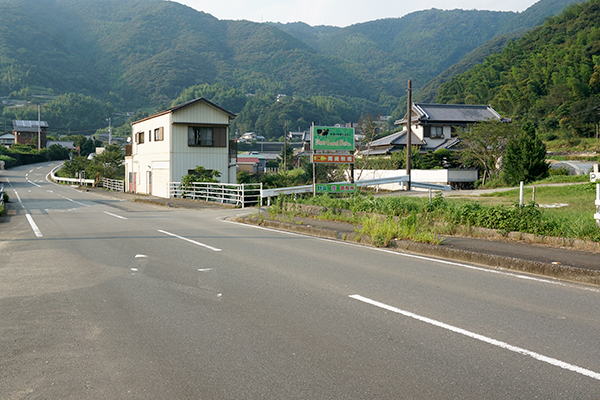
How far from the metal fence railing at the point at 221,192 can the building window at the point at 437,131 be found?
85.3 feet

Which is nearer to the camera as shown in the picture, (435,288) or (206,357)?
(206,357)

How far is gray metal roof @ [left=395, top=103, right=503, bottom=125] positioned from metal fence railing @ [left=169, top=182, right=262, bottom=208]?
83.7ft

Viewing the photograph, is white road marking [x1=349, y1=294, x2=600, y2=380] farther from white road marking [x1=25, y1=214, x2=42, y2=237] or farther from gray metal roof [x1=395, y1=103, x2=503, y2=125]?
gray metal roof [x1=395, y1=103, x2=503, y2=125]

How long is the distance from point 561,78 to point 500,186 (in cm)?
3834

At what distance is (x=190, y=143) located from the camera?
34125mm

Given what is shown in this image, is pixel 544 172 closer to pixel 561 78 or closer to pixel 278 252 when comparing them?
pixel 278 252

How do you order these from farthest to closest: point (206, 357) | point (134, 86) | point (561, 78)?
point (134, 86) < point (561, 78) < point (206, 357)

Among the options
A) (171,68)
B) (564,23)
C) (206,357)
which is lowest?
(206,357)

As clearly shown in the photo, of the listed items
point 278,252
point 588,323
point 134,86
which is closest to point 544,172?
point 278,252

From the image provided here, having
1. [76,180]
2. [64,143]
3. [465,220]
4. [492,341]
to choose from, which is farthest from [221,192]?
[64,143]

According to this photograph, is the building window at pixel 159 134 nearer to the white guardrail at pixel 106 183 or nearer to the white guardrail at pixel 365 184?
the white guardrail at pixel 106 183

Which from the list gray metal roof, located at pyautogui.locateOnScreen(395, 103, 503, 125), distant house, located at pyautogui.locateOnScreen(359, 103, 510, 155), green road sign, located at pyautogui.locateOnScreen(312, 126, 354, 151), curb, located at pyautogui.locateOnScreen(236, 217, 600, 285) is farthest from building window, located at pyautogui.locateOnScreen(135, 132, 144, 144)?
curb, located at pyautogui.locateOnScreen(236, 217, 600, 285)

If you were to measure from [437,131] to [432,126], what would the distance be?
2.46 ft

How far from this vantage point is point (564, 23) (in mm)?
76312
